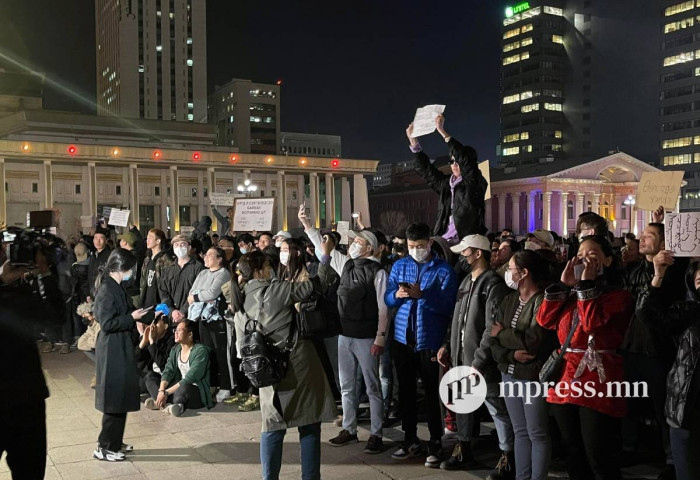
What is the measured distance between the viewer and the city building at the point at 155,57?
122 metres

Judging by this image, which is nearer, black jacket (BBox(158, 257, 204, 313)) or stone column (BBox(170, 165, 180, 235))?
black jacket (BBox(158, 257, 204, 313))

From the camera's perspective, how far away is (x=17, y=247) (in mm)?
4422

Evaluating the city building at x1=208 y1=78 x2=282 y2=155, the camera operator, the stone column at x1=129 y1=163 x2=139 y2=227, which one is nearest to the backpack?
the camera operator

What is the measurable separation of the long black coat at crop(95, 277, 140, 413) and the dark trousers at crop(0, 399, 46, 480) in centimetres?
205

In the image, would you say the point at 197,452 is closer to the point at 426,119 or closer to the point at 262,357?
the point at 262,357

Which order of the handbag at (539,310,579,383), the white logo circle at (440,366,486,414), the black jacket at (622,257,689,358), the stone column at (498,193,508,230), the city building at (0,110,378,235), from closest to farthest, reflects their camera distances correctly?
the handbag at (539,310,579,383) → the black jacket at (622,257,689,358) → the white logo circle at (440,366,486,414) → the city building at (0,110,378,235) → the stone column at (498,193,508,230)

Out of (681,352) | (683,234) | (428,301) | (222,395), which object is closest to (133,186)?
(222,395)

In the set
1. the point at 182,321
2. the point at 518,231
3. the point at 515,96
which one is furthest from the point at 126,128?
the point at 182,321

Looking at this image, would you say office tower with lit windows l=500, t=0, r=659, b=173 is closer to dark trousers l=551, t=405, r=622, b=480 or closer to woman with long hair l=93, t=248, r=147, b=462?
woman with long hair l=93, t=248, r=147, b=462

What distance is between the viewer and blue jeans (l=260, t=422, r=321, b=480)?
5.08m

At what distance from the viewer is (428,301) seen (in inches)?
252

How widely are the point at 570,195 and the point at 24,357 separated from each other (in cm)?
8110

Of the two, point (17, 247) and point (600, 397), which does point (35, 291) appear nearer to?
point (17, 247)

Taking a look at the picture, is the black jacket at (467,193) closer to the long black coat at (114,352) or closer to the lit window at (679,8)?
the long black coat at (114,352)
